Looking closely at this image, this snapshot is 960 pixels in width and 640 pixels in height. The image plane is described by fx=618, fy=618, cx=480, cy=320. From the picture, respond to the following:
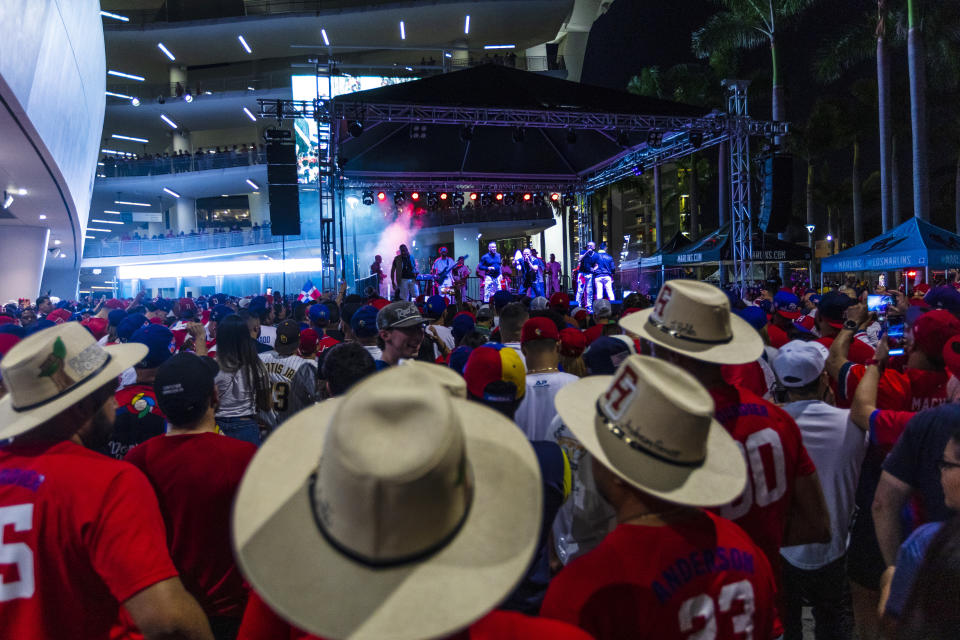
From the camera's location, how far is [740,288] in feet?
46.0

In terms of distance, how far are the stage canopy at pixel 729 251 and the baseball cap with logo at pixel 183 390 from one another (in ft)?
45.5

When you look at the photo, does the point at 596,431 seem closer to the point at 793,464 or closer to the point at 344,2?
the point at 793,464

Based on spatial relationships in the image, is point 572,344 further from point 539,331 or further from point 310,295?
point 310,295

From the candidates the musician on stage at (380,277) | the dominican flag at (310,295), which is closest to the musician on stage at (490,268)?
the musician on stage at (380,277)

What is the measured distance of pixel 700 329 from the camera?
2.35 m

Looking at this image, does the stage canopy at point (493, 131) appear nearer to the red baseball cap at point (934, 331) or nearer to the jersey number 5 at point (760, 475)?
the red baseball cap at point (934, 331)

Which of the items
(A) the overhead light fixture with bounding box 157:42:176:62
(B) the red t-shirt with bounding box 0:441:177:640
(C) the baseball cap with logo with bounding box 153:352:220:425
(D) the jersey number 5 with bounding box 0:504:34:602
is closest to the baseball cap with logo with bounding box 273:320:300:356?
(C) the baseball cap with logo with bounding box 153:352:220:425

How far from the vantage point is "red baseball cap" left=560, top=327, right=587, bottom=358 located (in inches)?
187

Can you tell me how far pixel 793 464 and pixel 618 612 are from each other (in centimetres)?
134

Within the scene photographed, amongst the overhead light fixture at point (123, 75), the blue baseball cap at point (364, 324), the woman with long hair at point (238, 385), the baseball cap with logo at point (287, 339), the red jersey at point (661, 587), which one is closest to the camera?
the red jersey at point (661, 587)

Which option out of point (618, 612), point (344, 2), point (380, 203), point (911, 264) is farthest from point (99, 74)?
point (618, 612)

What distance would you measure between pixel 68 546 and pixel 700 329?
2.19m

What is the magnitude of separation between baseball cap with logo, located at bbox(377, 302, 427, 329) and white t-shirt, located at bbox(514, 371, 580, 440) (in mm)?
993

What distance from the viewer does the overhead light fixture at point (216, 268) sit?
1423 inches
